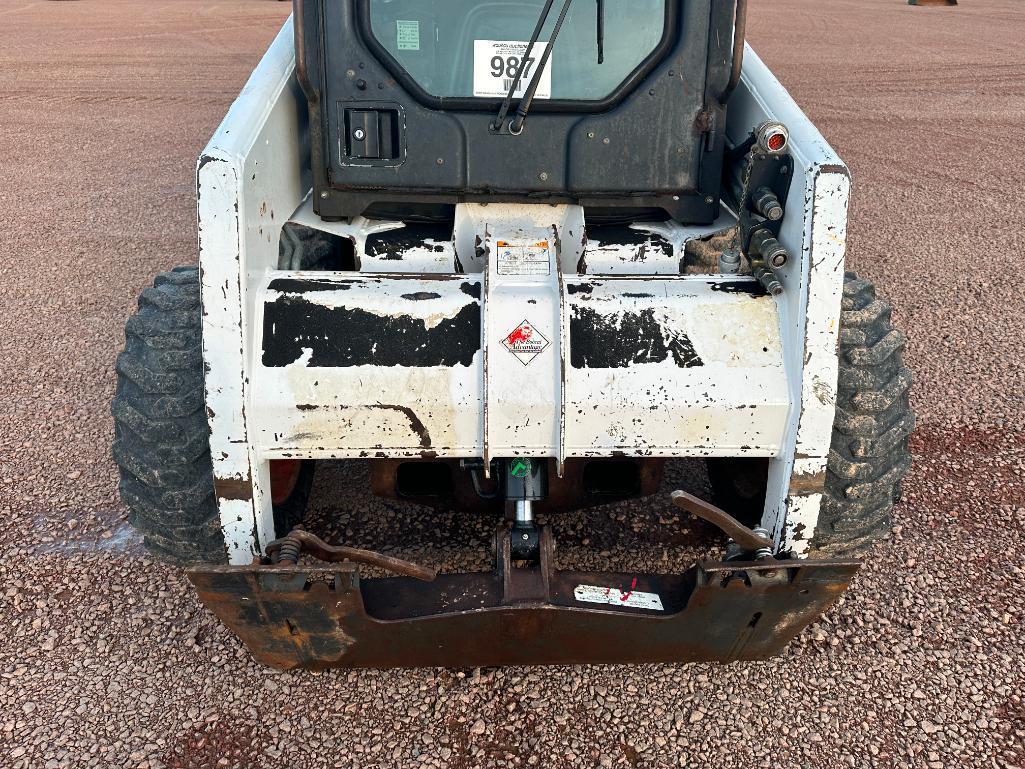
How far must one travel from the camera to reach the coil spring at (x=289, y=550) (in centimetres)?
237

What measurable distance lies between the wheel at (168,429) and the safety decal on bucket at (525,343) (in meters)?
0.91

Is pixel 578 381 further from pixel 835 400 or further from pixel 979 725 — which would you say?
pixel 979 725

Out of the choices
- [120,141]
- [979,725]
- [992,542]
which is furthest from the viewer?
[120,141]

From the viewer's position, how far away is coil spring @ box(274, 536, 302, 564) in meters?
2.37

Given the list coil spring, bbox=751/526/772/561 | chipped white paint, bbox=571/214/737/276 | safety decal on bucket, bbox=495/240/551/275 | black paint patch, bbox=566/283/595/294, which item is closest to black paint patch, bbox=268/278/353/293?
safety decal on bucket, bbox=495/240/551/275

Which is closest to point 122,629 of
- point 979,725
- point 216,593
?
point 216,593

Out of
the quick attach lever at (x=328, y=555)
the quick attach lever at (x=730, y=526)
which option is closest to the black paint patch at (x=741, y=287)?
the quick attach lever at (x=730, y=526)

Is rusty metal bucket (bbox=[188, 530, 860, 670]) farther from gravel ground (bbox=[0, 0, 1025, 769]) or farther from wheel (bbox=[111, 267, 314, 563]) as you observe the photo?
wheel (bbox=[111, 267, 314, 563])

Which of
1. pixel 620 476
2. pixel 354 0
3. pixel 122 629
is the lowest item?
pixel 122 629

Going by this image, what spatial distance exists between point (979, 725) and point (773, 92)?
2.10 m

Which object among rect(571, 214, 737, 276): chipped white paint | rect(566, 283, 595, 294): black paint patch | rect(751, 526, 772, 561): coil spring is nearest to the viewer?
rect(751, 526, 772, 561): coil spring

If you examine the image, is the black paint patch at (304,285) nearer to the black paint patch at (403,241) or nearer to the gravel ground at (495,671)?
the black paint patch at (403,241)

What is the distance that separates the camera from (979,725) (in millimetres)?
2652

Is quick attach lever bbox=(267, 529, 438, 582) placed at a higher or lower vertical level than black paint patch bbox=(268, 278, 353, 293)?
lower
